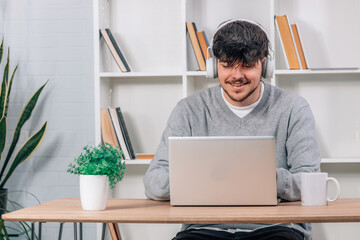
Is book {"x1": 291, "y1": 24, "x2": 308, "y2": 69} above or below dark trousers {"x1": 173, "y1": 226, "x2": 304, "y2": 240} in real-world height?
above

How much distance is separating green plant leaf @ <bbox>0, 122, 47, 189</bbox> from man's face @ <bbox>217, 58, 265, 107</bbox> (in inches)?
57.4

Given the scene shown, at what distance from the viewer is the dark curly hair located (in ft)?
7.19

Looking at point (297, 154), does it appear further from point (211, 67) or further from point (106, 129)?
point (106, 129)

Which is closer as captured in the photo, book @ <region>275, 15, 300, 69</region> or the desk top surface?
the desk top surface

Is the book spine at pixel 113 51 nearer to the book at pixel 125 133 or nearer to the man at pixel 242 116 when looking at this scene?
the book at pixel 125 133

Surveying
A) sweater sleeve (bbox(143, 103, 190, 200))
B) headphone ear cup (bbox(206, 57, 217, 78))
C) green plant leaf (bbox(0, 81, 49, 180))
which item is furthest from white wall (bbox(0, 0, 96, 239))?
headphone ear cup (bbox(206, 57, 217, 78))

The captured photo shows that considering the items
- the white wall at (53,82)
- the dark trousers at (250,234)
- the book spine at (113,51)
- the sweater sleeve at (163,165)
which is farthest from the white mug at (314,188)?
the white wall at (53,82)

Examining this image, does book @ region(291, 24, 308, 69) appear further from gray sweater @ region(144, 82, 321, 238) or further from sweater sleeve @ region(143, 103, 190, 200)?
sweater sleeve @ region(143, 103, 190, 200)

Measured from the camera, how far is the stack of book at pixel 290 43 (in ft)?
10.3

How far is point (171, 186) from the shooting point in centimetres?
182

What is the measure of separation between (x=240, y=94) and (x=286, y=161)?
320 mm

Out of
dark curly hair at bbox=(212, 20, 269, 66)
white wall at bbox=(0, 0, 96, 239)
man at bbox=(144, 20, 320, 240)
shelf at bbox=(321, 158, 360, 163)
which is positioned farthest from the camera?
white wall at bbox=(0, 0, 96, 239)

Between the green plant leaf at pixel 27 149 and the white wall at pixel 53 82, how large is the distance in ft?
0.60

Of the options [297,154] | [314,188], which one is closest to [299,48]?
[297,154]
